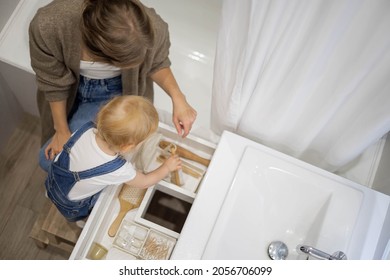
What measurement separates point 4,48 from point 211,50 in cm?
84

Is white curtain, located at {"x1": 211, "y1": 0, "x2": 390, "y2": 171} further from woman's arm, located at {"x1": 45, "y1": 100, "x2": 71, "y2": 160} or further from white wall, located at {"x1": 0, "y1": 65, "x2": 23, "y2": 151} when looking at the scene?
white wall, located at {"x1": 0, "y1": 65, "x2": 23, "y2": 151}

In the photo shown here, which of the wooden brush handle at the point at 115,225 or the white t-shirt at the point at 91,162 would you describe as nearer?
the white t-shirt at the point at 91,162

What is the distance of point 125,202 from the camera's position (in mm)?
1075

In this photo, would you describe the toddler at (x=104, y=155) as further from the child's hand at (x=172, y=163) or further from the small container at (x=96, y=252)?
the small container at (x=96, y=252)

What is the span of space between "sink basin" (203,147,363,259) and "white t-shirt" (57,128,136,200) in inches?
10.7

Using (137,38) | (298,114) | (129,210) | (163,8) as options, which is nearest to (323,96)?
(298,114)

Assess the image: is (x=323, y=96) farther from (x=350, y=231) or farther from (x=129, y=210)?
(x=129, y=210)

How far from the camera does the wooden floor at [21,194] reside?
1477 millimetres

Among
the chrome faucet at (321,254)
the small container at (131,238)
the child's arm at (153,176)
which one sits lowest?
the small container at (131,238)

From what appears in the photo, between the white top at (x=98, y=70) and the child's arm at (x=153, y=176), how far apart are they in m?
0.30

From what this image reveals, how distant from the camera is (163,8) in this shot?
166cm

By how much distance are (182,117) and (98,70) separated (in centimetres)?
27

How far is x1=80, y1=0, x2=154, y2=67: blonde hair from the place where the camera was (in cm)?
76

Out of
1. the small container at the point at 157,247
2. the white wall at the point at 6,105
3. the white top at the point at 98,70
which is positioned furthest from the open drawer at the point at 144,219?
the white wall at the point at 6,105
